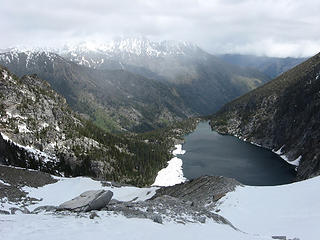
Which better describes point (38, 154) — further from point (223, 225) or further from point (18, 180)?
point (223, 225)

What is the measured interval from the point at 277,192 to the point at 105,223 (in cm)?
3136

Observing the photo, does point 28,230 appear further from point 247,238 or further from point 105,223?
point 247,238

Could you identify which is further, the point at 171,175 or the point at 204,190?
the point at 171,175

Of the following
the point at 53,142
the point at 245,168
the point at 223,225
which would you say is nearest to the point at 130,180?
the point at 53,142

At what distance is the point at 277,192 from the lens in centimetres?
4328

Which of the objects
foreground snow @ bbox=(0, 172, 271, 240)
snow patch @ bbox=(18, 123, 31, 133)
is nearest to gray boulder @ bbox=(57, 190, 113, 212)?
foreground snow @ bbox=(0, 172, 271, 240)

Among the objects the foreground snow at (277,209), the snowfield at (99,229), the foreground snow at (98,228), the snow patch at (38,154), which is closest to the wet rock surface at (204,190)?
the foreground snow at (277,209)

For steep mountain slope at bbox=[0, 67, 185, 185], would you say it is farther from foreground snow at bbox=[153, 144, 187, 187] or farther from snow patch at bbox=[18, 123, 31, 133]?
foreground snow at bbox=[153, 144, 187, 187]

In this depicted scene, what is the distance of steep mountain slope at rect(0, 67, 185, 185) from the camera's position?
398 feet

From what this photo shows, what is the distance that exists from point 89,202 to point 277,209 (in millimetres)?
24951

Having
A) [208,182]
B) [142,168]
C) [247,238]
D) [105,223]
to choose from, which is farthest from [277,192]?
[142,168]

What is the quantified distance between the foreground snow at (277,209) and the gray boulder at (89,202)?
Result: 55.2 feet

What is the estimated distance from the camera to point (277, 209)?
36812mm

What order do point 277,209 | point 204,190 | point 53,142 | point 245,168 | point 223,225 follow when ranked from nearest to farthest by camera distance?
point 223,225
point 277,209
point 204,190
point 53,142
point 245,168
